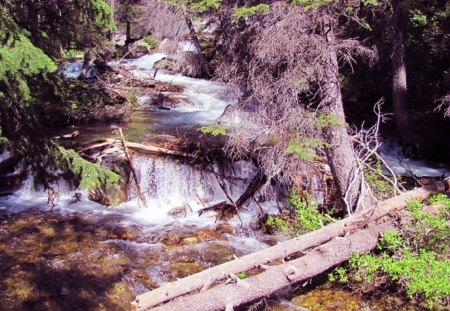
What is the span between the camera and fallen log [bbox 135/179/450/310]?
5.43m

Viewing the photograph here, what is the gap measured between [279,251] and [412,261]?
6.45 ft

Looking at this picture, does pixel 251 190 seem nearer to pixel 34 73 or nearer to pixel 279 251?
pixel 279 251

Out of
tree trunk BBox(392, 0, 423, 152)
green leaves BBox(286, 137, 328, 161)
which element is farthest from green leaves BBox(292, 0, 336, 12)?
tree trunk BBox(392, 0, 423, 152)

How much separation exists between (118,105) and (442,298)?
1213cm

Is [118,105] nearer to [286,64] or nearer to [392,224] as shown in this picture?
[286,64]

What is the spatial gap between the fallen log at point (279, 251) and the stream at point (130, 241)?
82 centimetres

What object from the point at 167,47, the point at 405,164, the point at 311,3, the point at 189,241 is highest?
the point at 167,47

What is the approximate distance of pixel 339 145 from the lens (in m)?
7.79

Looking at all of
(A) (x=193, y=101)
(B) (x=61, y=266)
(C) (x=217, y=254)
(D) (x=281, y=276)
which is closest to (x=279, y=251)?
(D) (x=281, y=276)

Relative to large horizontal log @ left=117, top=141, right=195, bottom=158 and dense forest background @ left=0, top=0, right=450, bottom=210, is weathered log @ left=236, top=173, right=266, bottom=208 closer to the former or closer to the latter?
dense forest background @ left=0, top=0, right=450, bottom=210

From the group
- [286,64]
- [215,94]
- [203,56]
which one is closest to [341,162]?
Result: [286,64]

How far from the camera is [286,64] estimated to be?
7.64 meters

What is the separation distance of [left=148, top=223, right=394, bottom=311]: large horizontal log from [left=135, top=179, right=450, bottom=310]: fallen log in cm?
18

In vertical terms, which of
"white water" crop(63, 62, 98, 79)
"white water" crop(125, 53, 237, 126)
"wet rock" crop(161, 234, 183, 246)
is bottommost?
"wet rock" crop(161, 234, 183, 246)
